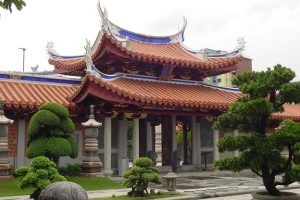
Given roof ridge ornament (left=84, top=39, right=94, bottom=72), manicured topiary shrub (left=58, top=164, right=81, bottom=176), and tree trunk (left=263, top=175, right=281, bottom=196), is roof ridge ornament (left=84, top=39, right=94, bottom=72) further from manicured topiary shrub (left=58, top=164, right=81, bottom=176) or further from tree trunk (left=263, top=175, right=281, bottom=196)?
tree trunk (left=263, top=175, right=281, bottom=196)

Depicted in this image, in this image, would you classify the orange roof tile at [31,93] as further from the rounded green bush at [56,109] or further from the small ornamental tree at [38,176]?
the small ornamental tree at [38,176]

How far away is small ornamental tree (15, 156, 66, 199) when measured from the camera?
10.9 metres

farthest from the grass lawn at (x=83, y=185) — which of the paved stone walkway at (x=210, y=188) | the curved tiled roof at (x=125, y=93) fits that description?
the curved tiled roof at (x=125, y=93)

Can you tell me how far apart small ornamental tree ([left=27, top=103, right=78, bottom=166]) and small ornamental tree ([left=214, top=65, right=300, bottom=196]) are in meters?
6.10

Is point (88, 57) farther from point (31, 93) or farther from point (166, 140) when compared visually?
point (166, 140)

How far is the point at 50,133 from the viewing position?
1544cm

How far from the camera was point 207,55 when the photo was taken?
25.2 metres

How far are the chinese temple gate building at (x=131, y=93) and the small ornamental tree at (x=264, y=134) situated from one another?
8.35 m

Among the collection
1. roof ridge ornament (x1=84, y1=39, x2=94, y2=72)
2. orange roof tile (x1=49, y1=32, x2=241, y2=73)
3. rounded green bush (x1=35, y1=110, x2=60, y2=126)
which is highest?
orange roof tile (x1=49, y1=32, x2=241, y2=73)

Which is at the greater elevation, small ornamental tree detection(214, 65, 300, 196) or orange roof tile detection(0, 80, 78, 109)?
orange roof tile detection(0, 80, 78, 109)

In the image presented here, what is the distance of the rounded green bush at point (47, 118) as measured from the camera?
49.4ft

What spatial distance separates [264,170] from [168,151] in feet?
43.6

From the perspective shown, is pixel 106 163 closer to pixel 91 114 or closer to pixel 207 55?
pixel 91 114

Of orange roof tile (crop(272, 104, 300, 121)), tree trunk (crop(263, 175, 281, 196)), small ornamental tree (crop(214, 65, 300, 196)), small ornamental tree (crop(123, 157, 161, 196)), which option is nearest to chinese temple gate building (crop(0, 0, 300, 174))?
orange roof tile (crop(272, 104, 300, 121))
